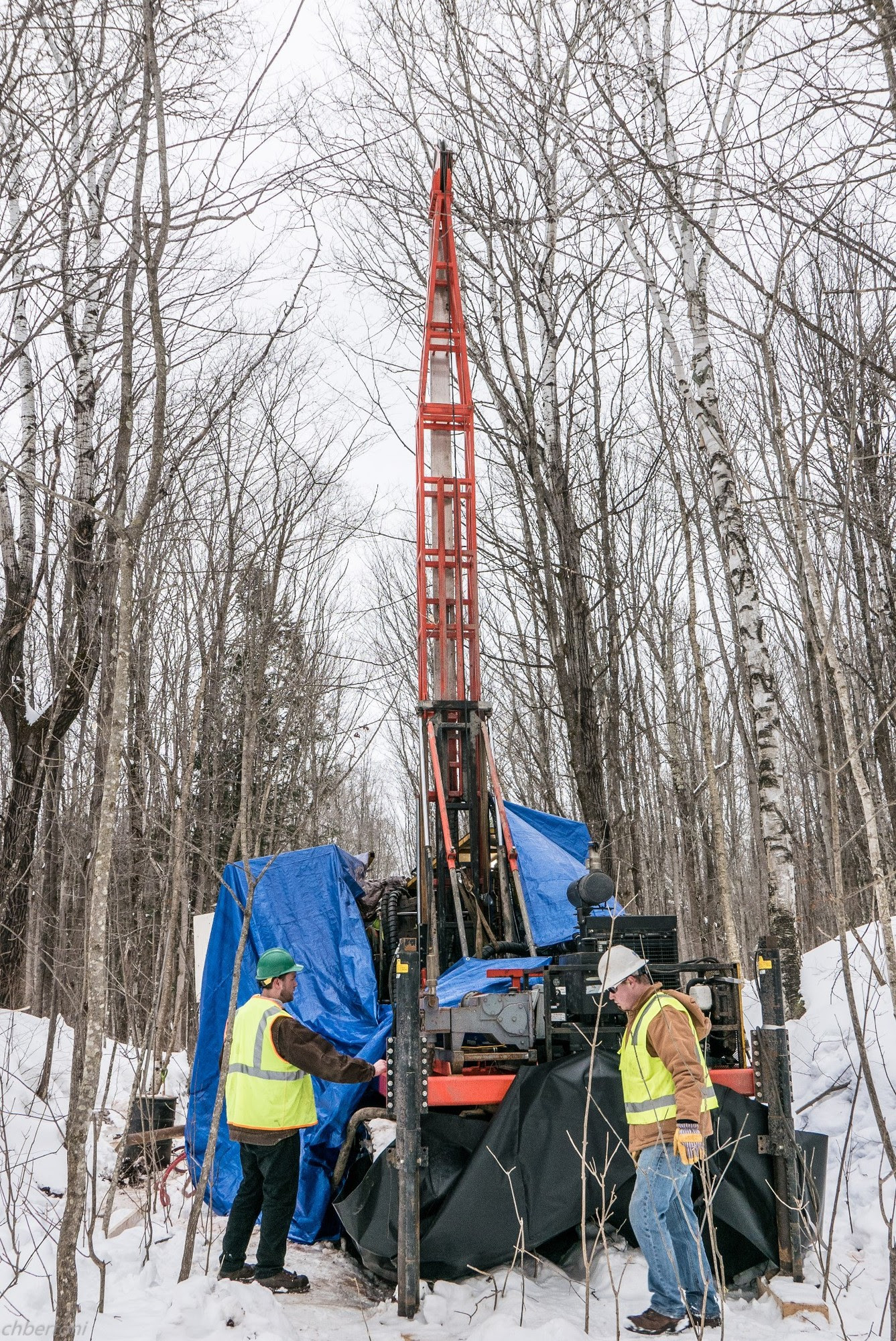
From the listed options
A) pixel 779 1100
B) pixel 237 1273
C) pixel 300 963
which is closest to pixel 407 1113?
pixel 237 1273

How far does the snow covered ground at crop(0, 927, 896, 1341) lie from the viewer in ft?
14.4

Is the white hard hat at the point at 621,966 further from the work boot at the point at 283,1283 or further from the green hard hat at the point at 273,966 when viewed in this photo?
the work boot at the point at 283,1283

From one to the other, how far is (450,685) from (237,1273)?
556 centimetres

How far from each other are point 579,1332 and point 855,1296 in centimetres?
155

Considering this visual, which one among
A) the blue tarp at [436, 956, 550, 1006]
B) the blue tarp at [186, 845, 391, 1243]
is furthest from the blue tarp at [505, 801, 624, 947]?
the blue tarp at [186, 845, 391, 1243]

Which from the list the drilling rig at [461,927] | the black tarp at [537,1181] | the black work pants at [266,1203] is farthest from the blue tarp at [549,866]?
the black work pants at [266,1203]

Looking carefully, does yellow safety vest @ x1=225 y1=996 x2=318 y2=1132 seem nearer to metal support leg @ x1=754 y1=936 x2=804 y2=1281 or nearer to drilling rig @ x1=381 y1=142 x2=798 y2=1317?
drilling rig @ x1=381 y1=142 x2=798 y2=1317

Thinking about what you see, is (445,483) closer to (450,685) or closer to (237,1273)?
(450,685)

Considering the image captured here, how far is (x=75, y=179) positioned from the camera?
371 cm

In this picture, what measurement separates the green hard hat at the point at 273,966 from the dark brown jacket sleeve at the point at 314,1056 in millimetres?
315

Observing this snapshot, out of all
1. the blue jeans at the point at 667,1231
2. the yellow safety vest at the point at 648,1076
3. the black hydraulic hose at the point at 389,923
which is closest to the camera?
the blue jeans at the point at 667,1231

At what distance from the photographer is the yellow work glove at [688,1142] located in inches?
182

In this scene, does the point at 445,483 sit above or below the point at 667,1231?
above

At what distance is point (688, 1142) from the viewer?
4645 mm
